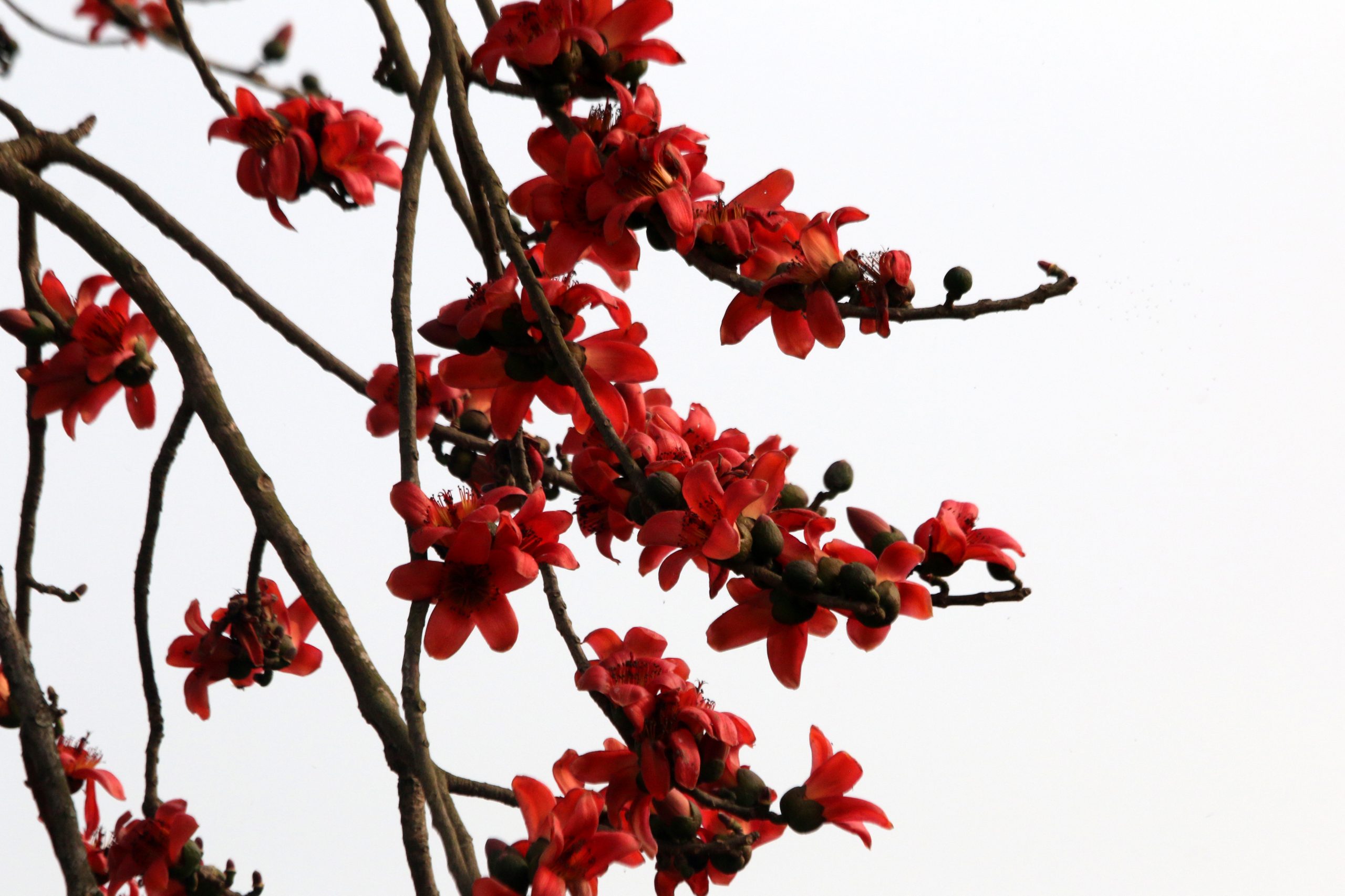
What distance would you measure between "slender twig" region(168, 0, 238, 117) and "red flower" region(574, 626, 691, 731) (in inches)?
30.2

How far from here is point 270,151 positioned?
1312mm

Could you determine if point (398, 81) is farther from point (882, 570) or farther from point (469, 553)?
point (882, 570)

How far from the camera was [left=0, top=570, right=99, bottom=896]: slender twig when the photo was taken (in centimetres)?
89

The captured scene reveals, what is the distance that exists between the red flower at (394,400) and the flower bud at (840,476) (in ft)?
→ 1.69

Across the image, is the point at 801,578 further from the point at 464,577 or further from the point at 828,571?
the point at 464,577

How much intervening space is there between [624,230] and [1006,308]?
299 millimetres

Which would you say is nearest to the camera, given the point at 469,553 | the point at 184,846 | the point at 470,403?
the point at 469,553

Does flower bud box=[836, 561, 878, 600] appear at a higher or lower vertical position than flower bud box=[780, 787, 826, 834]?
higher

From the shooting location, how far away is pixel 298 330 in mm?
1305

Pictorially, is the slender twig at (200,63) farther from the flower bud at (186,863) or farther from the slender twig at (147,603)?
the flower bud at (186,863)

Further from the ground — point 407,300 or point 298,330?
point 298,330

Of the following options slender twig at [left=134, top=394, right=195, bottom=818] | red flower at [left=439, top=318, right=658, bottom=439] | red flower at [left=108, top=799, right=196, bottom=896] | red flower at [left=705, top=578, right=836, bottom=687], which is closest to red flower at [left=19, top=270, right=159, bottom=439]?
slender twig at [left=134, top=394, right=195, bottom=818]

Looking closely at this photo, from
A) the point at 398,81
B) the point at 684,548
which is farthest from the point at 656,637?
the point at 398,81

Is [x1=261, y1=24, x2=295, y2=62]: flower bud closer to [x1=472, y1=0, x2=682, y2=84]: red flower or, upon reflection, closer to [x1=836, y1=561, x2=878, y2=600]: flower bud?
[x1=472, y1=0, x2=682, y2=84]: red flower
